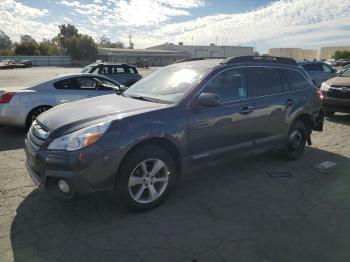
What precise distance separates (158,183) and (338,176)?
10.0 feet

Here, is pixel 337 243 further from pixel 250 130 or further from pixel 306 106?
pixel 306 106

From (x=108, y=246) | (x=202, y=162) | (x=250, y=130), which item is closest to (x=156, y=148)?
(x=202, y=162)

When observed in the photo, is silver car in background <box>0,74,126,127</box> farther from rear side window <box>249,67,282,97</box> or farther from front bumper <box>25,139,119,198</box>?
front bumper <box>25,139,119,198</box>

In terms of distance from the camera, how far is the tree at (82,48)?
86.6 metres

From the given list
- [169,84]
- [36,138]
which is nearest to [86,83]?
[169,84]

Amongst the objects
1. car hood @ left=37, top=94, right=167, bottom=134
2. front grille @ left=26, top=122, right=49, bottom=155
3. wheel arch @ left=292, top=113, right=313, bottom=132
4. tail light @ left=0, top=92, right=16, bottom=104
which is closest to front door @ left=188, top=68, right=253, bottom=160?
car hood @ left=37, top=94, right=167, bottom=134

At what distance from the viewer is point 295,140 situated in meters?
6.21

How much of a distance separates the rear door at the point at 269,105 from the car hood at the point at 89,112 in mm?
1730

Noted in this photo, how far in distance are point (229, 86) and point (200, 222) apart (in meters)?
2.02

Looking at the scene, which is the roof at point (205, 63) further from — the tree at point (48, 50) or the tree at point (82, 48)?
A: the tree at point (48, 50)

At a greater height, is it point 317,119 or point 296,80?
point 296,80

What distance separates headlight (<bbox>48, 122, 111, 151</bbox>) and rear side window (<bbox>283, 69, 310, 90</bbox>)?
11.9ft

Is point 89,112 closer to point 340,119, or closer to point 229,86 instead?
point 229,86

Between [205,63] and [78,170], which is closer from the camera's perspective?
[78,170]
